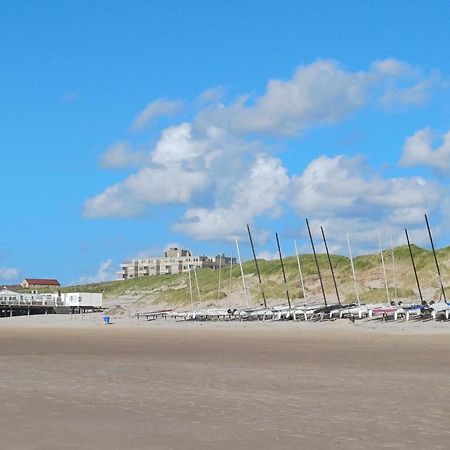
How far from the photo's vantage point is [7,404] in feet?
46.3

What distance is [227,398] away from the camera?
1535 centimetres

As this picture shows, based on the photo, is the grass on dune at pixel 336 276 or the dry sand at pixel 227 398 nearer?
the dry sand at pixel 227 398

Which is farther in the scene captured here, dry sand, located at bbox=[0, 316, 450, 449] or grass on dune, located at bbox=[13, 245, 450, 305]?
grass on dune, located at bbox=[13, 245, 450, 305]

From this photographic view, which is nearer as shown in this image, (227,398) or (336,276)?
(227,398)

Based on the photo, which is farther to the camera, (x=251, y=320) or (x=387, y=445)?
(x=251, y=320)

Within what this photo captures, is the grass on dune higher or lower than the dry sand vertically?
higher

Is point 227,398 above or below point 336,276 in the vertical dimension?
below

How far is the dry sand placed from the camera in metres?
10.9

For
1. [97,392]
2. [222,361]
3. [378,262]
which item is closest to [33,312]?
[378,262]

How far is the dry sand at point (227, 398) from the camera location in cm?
1087

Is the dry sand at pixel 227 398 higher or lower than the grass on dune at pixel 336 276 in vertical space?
lower

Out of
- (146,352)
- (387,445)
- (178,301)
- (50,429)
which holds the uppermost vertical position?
(178,301)

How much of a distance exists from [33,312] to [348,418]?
90.4m

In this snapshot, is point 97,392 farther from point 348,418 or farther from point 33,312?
point 33,312
